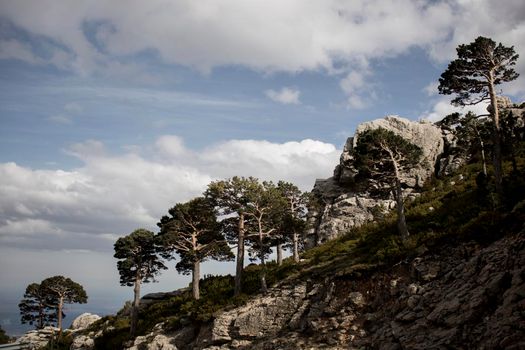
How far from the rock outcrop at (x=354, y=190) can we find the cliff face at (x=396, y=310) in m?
20.3

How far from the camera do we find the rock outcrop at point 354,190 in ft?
153

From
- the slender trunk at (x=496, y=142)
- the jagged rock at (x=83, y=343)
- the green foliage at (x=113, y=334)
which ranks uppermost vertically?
the slender trunk at (x=496, y=142)

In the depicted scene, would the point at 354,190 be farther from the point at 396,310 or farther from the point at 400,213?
the point at 396,310

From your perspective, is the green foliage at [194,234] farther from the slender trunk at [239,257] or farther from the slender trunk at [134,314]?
the slender trunk at [134,314]

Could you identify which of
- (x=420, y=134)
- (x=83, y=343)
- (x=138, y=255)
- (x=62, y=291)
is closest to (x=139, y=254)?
(x=138, y=255)

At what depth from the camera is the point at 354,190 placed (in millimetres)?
50688

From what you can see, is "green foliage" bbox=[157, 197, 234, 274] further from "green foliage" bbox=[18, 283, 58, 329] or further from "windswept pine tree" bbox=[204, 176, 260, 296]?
"green foliage" bbox=[18, 283, 58, 329]

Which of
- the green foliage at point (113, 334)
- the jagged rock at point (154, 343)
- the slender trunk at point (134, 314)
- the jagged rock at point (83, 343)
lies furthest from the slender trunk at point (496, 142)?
the jagged rock at point (83, 343)

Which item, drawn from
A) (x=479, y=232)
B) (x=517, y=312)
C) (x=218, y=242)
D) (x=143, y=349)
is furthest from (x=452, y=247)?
(x=143, y=349)

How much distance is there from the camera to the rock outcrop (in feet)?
153

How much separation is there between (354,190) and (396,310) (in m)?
32.5

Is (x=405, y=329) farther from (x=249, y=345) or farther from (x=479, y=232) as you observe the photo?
(x=249, y=345)

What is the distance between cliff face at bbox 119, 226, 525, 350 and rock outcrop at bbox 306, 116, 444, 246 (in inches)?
800

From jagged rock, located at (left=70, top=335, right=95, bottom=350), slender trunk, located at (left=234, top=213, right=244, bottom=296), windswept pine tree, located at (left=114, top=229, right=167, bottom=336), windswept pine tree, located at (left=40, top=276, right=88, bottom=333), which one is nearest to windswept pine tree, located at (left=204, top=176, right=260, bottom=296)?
slender trunk, located at (left=234, top=213, right=244, bottom=296)
